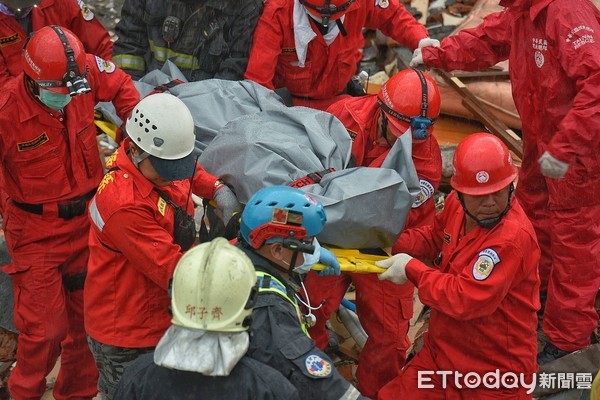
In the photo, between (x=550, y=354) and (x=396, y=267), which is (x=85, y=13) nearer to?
(x=396, y=267)

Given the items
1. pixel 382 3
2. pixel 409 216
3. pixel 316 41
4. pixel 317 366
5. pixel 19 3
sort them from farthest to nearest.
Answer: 1. pixel 382 3
2. pixel 316 41
3. pixel 19 3
4. pixel 409 216
5. pixel 317 366

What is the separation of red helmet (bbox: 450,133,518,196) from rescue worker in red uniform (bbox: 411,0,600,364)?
2.11 feet

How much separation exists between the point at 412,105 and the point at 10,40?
246 cm

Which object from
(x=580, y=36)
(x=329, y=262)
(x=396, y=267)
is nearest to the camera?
A: (x=329, y=262)

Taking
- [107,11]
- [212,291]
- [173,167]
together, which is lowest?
[107,11]

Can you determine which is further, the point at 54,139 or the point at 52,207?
the point at 52,207

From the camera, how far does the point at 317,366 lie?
309 cm

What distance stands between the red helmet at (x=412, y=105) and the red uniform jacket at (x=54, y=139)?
1438 millimetres

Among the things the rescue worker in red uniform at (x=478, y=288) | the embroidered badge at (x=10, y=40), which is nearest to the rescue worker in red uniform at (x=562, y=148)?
the rescue worker in red uniform at (x=478, y=288)

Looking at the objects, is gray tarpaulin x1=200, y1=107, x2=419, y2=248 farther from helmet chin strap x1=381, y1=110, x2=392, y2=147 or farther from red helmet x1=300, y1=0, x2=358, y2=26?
red helmet x1=300, y1=0, x2=358, y2=26

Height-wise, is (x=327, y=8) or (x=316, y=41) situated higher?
(x=327, y=8)

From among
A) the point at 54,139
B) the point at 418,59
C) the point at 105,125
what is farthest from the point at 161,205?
the point at 418,59

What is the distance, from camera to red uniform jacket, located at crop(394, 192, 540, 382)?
3.75 meters

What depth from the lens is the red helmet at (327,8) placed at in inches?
207
